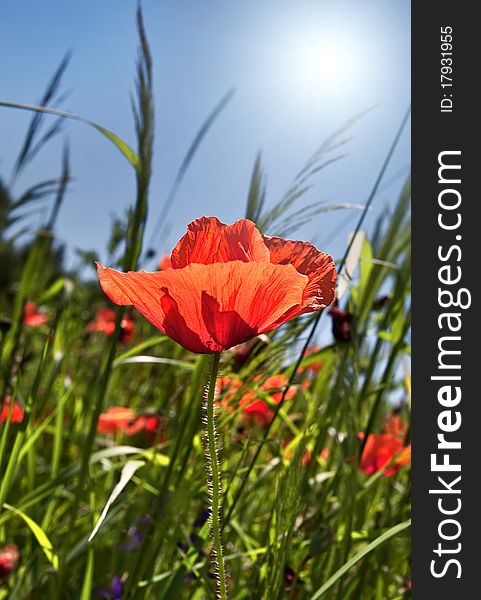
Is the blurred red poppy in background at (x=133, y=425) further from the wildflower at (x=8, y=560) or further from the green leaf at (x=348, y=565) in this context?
the green leaf at (x=348, y=565)

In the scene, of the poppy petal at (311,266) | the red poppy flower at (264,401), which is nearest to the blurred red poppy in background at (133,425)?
the red poppy flower at (264,401)

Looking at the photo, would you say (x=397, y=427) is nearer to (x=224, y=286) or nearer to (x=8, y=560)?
(x=8, y=560)

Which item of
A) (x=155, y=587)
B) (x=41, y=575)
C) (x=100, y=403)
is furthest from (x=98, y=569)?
(x=100, y=403)

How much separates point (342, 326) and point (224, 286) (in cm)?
39

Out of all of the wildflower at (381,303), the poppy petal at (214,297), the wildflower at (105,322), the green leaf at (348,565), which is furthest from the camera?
the wildflower at (105,322)

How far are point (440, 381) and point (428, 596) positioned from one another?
214mm

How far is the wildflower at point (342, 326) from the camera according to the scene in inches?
31.6

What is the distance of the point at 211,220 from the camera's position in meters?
0.48

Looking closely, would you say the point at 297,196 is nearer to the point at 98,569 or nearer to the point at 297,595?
the point at 297,595

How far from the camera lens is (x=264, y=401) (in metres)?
0.89

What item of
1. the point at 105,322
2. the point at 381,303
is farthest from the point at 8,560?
the point at 105,322

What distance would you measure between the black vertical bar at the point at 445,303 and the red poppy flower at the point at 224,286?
32 cm

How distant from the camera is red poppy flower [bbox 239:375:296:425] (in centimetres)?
73

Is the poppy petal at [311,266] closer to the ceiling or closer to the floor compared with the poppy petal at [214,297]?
closer to the ceiling
